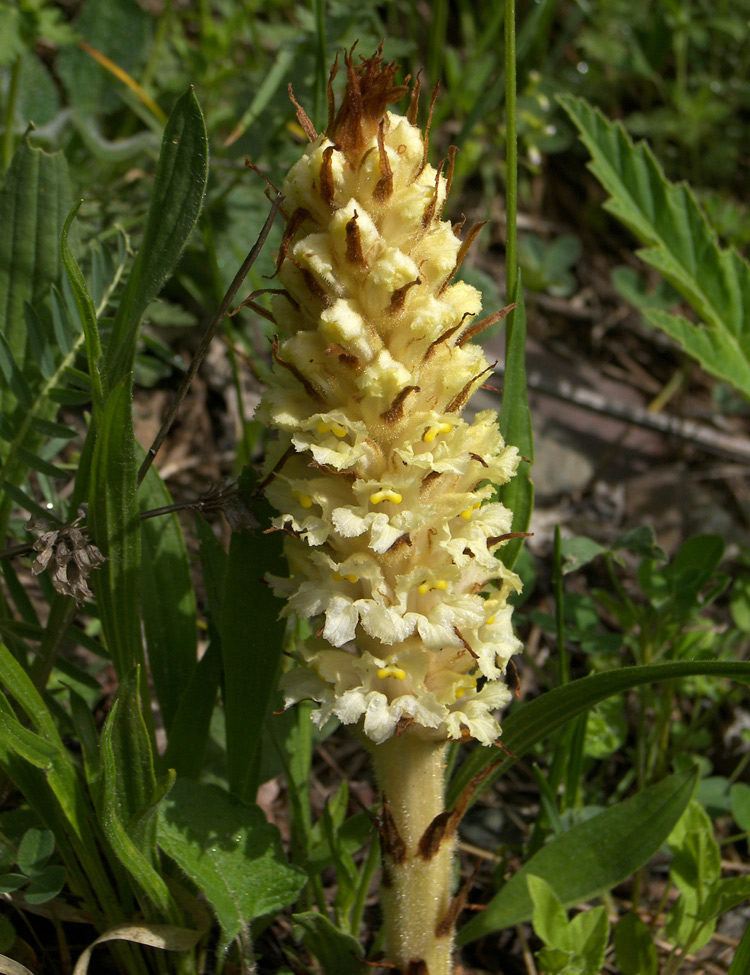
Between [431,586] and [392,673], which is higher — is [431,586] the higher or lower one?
the higher one

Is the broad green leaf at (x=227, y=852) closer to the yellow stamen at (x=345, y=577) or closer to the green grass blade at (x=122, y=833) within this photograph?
the green grass blade at (x=122, y=833)

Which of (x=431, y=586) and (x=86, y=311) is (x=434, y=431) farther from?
(x=86, y=311)

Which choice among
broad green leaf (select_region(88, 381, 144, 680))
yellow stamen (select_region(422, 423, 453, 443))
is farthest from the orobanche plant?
broad green leaf (select_region(88, 381, 144, 680))

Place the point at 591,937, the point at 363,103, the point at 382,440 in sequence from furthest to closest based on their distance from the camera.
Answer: the point at 591,937, the point at 382,440, the point at 363,103

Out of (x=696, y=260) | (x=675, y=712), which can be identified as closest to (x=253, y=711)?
(x=675, y=712)

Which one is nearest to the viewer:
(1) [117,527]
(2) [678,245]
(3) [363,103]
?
(3) [363,103]

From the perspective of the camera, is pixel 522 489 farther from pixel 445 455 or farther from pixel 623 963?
pixel 623 963

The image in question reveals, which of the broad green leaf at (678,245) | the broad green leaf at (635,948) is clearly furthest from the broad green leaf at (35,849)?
the broad green leaf at (678,245)

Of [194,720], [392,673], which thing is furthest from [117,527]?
[392,673]
